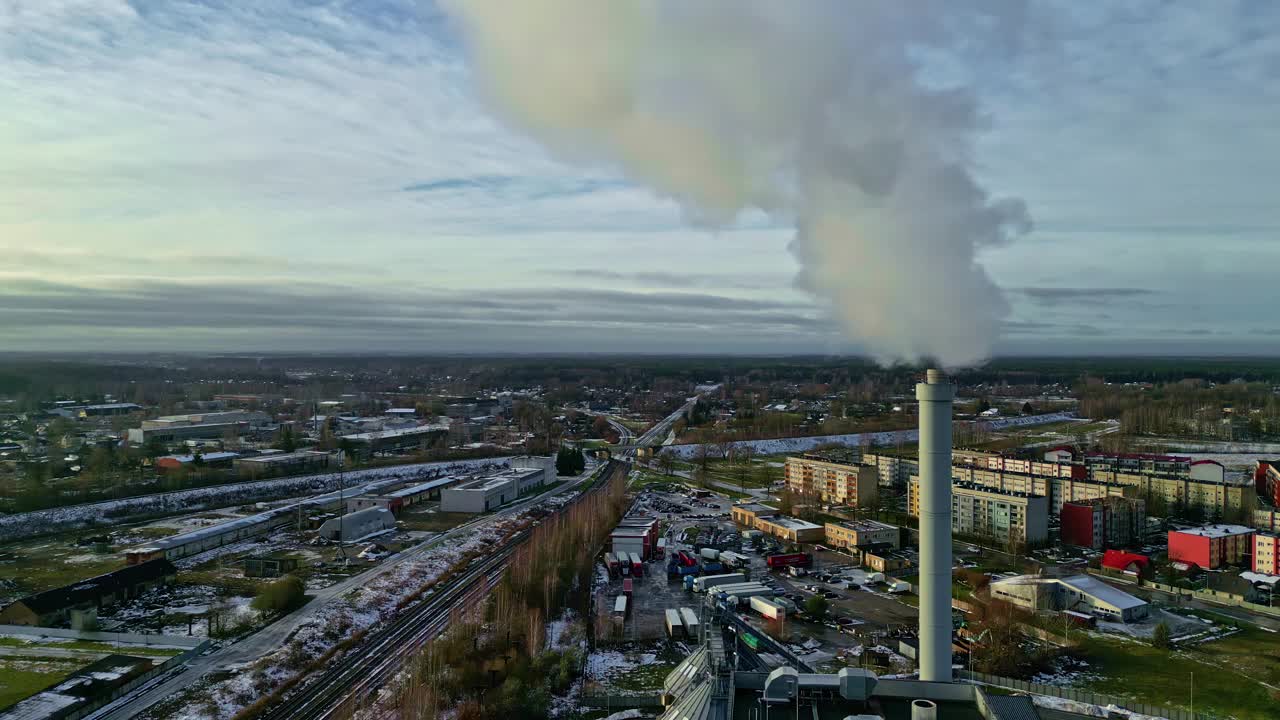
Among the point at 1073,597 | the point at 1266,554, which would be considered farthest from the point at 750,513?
the point at 1266,554

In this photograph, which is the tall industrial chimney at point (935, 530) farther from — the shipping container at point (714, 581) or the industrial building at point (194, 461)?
the industrial building at point (194, 461)

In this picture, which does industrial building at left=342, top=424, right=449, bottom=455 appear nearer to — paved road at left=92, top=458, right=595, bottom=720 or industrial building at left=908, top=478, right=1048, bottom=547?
paved road at left=92, top=458, right=595, bottom=720

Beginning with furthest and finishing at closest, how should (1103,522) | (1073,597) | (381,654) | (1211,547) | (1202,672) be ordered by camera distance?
(1103,522) → (1211,547) → (1073,597) → (381,654) → (1202,672)

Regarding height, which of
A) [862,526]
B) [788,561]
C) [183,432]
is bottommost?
[788,561]

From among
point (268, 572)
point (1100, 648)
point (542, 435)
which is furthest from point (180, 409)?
point (1100, 648)

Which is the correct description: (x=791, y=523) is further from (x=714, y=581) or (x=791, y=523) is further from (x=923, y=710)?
(x=923, y=710)

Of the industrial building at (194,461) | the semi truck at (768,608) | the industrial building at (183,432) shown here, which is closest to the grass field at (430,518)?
the semi truck at (768,608)

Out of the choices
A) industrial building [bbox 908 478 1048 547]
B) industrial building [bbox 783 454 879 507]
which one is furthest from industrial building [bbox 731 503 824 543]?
industrial building [bbox 908 478 1048 547]
